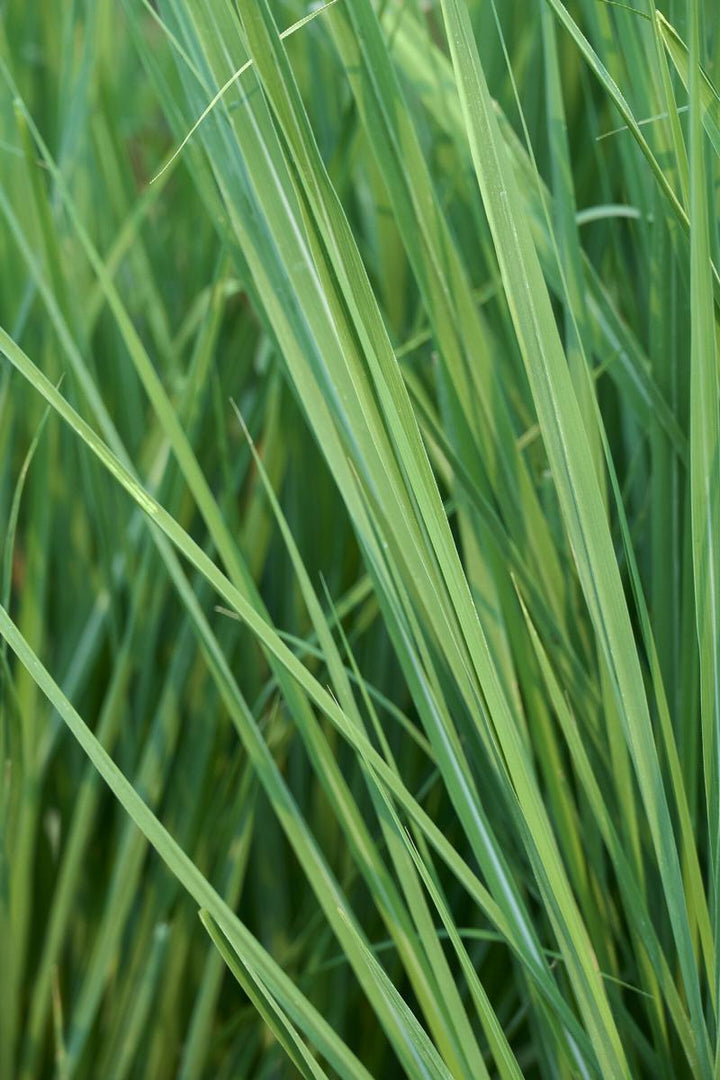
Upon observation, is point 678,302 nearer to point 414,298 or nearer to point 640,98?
point 640,98

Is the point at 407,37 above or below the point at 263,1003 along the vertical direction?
above

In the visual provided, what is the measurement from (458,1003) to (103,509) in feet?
0.97

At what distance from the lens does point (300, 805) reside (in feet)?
1.90

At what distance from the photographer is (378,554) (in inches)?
14.5

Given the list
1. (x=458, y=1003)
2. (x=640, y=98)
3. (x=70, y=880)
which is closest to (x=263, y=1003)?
(x=458, y=1003)

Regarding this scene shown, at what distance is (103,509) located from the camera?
0.54 meters

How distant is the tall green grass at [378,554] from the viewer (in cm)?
32

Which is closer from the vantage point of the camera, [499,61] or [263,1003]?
[263,1003]

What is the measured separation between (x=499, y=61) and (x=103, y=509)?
28 cm

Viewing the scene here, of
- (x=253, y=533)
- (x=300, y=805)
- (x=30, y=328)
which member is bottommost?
(x=300, y=805)

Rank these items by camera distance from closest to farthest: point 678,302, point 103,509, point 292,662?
point 292,662, point 678,302, point 103,509

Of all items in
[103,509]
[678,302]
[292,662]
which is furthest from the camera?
[103,509]

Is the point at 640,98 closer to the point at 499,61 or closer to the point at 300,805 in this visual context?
the point at 499,61

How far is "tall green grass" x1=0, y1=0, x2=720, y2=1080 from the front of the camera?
→ 324 mm
